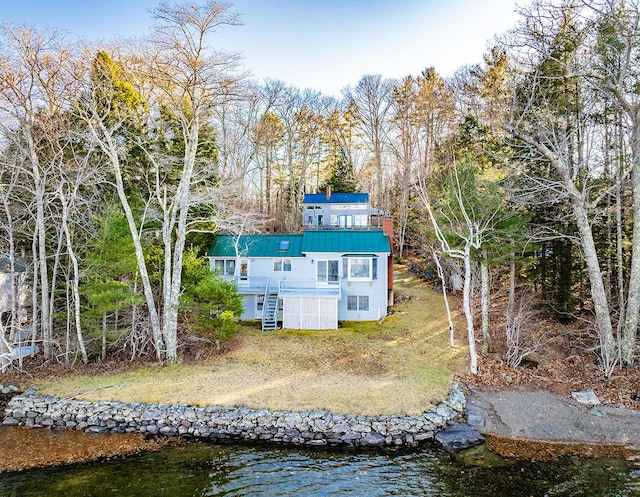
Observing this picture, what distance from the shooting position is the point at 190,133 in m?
15.8

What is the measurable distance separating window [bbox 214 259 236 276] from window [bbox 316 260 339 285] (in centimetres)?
493

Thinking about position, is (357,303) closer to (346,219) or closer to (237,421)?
(346,219)

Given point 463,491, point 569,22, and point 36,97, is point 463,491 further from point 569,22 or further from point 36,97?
point 36,97

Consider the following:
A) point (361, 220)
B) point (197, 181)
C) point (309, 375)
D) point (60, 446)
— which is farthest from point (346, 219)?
point (60, 446)

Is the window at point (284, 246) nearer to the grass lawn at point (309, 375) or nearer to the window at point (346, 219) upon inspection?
the grass lawn at point (309, 375)

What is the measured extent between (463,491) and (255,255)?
1505 cm

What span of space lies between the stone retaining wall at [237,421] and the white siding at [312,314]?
820cm

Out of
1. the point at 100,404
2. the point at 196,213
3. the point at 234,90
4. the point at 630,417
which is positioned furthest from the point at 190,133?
the point at 630,417

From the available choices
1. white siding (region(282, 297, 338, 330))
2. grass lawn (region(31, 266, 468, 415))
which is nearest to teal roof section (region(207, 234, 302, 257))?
white siding (region(282, 297, 338, 330))

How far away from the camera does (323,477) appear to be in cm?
861

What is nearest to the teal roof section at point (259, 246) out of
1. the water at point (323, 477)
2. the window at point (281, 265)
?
the window at point (281, 265)

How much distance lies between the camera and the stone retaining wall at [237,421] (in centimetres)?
1012

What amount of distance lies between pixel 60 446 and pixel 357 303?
14144mm

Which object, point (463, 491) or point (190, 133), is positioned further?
point (190, 133)
